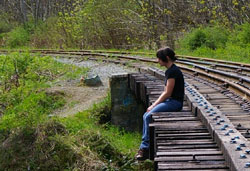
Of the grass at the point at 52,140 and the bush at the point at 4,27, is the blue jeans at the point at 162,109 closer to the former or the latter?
the grass at the point at 52,140

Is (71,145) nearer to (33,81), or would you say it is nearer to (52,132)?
(52,132)

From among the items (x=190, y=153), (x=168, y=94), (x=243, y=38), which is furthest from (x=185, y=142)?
(x=243, y=38)

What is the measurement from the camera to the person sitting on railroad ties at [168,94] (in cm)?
605

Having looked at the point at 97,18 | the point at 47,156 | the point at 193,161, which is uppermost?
the point at 97,18

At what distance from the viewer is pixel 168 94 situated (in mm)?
6180

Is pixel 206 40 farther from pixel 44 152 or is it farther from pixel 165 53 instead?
pixel 165 53

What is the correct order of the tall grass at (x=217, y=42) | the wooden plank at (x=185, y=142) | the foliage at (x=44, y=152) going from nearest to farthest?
the wooden plank at (x=185, y=142), the foliage at (x=44, y=152), the tall grass at (x=217, y=42)

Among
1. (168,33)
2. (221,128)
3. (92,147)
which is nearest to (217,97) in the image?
(92,147)

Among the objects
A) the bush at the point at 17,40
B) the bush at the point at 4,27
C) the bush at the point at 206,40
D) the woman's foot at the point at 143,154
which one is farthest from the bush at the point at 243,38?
the bush at the point at 4,27

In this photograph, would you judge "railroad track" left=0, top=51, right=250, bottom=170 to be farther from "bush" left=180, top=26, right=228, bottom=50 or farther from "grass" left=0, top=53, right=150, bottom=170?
"bush" left=180, top=26, right=228, bottom=50

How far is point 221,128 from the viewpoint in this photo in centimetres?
452

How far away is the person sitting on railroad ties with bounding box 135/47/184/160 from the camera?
19.9 ft

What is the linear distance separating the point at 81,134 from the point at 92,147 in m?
0.41

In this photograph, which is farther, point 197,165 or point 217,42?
point 217,42
